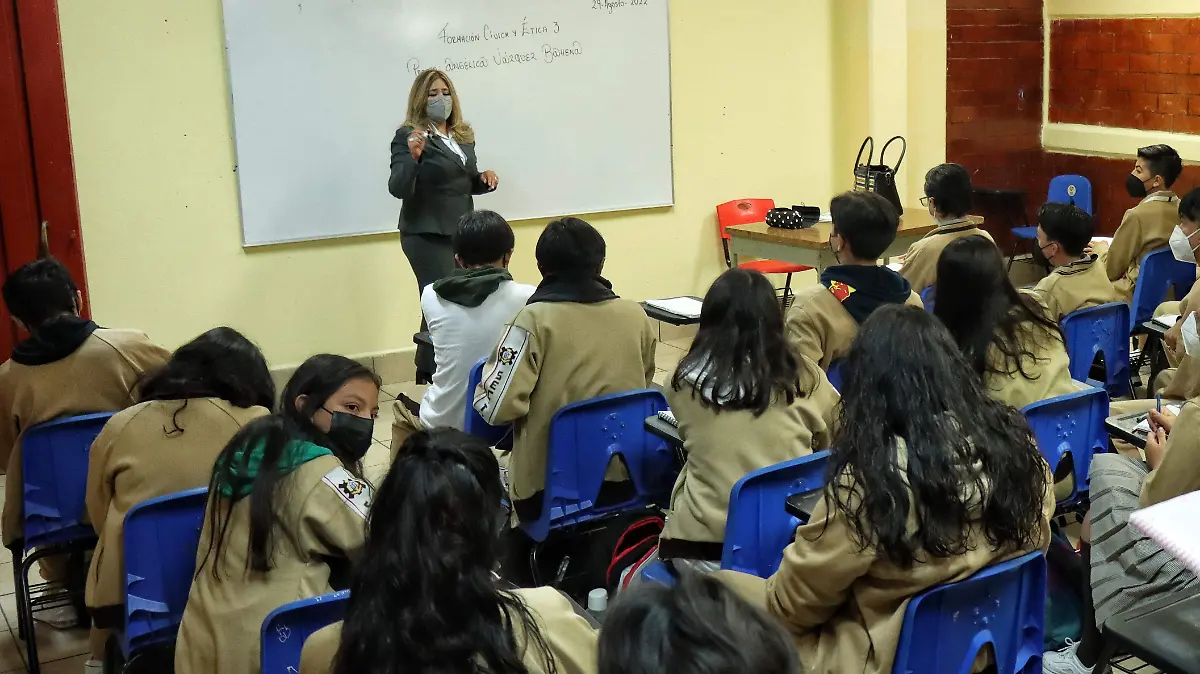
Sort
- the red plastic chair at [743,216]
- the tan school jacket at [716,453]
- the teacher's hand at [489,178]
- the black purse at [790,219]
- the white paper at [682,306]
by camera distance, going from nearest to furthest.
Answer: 1. the tan school jacket at [716,453]
2. the white paper at [682,306]
3. the teacher's hand at [489,178]
4. the black purse at [790,219]
5. the red plastic chair at [743,216]

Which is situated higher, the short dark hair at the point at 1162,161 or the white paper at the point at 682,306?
the short dark hair at the point at 1162,161

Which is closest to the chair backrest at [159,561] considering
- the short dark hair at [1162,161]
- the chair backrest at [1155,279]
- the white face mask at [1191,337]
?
the white face mask at [1191,337]

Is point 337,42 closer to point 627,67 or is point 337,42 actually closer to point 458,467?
point 627,67

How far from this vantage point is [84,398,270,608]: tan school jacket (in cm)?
256

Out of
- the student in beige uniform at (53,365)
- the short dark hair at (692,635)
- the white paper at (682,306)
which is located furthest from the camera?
the white paper at (682,306)

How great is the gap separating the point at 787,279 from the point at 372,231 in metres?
2.31

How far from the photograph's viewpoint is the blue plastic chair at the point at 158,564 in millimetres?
2406

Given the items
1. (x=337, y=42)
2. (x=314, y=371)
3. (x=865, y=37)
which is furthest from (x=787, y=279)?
(x=314, y=371)

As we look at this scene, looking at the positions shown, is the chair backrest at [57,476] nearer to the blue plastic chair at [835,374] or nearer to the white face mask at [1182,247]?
the blue plastic chair at [835,374]

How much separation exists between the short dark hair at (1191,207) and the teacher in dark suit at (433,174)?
9.38ft

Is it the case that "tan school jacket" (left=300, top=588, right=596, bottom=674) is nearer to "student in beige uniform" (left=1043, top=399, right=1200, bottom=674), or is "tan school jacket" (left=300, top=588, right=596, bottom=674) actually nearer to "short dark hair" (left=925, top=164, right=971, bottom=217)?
"student in beige uniform" (left=1043, top=399, right=1200, bottom=674)

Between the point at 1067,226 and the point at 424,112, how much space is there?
2.70 metres

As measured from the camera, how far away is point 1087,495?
3064mm

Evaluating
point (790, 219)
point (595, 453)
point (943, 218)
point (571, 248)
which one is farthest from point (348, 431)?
point (790, 219)
